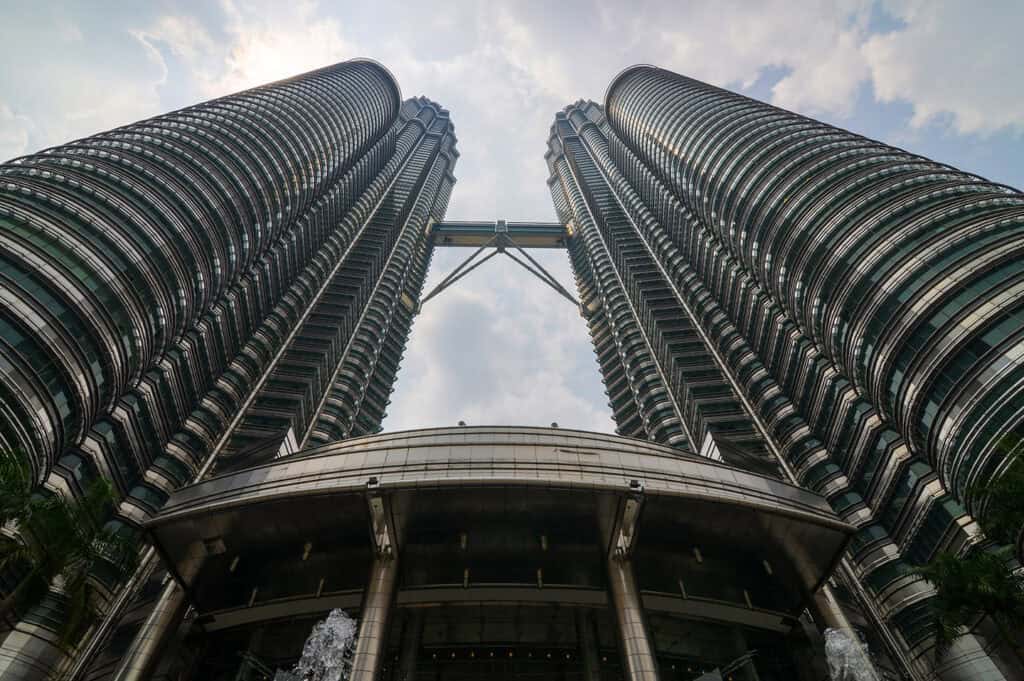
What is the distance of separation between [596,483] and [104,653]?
94.2 ft

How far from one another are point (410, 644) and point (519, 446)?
999 centimetres

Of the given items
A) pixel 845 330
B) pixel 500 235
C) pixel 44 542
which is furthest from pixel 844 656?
pixel 500 235

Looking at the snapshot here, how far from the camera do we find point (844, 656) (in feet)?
83.8

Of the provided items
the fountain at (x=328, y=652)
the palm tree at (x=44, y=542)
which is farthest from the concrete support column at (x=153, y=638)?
the palm tree at (x=44, y=542)

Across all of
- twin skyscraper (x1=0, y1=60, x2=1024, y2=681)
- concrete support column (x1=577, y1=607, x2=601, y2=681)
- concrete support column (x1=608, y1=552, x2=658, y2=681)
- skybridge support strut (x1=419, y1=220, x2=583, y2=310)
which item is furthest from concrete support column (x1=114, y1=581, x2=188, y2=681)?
skybridge support strut (x1=419, y1=220, x2=583, y2=310)

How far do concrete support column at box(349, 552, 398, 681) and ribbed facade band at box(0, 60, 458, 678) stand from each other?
15024mm

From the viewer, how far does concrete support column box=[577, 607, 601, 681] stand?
25.8m

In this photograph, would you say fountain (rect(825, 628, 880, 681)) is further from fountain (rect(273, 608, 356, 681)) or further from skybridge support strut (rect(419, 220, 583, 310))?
skybridge support strut (rect(419, 220, 583, 310))

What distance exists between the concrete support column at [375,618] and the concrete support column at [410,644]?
11.7 feet

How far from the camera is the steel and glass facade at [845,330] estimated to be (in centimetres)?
3269

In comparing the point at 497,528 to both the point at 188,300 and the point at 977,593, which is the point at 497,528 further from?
the point at 188,300

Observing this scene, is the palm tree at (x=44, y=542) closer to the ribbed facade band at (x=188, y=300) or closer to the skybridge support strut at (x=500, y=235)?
the ribbed facade band at (x=188, y=300)

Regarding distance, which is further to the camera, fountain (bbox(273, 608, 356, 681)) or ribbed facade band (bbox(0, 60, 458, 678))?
ribbed facade band (bbox(0, 60, 458, 678))

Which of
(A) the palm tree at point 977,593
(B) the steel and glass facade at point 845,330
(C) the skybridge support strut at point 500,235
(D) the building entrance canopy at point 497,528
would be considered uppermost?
(C) the skybridge support strut at point 500,235
